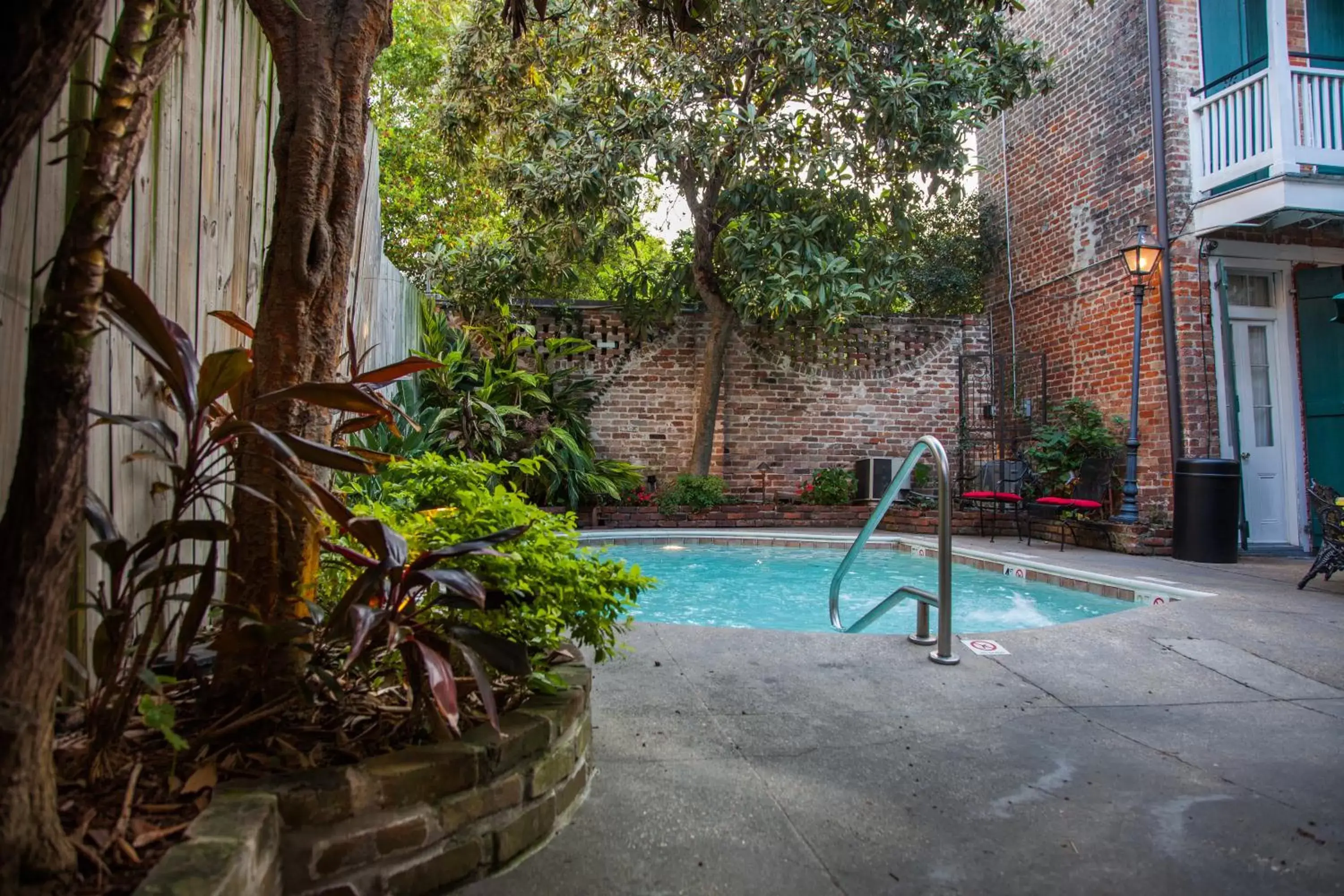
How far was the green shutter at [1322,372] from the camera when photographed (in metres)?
7.03

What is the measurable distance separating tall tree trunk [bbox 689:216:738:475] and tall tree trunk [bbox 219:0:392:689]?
7.26 metres

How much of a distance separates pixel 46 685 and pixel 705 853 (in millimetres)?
1159

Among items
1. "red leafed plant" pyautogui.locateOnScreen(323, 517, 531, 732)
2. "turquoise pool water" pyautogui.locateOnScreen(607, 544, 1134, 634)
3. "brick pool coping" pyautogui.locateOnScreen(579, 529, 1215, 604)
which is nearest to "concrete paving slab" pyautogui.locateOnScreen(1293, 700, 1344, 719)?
"brick pool coping" pyautogui.locateOnScreen(579, 529, 1215, 604)

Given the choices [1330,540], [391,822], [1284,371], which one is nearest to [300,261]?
[391,822]

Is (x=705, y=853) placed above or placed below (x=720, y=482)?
below

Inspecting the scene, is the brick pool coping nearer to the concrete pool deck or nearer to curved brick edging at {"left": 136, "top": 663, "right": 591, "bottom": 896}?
the concrete pool deck

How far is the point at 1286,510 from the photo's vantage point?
7250 millimetres

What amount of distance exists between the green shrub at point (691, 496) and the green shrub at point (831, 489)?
1.18 meters

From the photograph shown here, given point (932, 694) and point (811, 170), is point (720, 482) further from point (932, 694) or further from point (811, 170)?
point (932, 694)

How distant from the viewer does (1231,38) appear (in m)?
6.99

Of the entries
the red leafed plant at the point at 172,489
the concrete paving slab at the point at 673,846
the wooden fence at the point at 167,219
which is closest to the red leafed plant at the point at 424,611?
the red leafed plant at the point at 172,489

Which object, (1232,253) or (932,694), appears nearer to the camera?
(932,694)

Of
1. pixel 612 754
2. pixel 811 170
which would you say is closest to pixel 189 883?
pixel 612 754

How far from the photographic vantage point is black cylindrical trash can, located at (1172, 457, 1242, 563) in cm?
625
